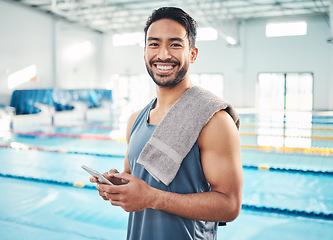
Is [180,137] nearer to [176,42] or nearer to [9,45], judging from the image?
[176,42]

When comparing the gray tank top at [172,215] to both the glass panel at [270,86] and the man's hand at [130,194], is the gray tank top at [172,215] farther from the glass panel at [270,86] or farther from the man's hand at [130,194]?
the glass panel at [270,86]

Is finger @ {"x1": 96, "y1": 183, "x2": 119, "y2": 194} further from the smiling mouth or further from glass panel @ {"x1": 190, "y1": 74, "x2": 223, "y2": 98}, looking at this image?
glass panel @ {"x1": 190, "y1": 74, "x2": 223, "y2": 98}

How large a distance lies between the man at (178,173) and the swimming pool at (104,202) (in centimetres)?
165

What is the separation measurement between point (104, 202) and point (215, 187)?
2.65 metres

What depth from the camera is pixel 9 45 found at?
13.6 meters

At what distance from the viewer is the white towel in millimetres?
1118

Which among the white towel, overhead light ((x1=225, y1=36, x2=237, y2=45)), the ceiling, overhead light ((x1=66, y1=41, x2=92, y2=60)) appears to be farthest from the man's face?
overhead light ((x1=66, y1=41, x2=92, y2=60))

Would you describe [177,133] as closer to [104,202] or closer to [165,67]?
[165,67]

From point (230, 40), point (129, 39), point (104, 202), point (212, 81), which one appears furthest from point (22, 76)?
point (104, 202)

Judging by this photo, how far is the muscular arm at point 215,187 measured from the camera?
1086 millimetres

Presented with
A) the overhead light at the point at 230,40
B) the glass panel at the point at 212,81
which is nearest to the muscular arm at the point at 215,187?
the overhead light at the point at 230,40

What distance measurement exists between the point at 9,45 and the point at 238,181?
47.9 ft

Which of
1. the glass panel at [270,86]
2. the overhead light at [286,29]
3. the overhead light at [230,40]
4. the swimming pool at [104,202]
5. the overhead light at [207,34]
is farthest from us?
the overhead light at [207,34]

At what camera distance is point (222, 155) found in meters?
1.09
